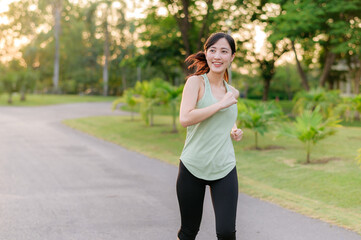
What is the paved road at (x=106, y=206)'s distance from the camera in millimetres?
4559

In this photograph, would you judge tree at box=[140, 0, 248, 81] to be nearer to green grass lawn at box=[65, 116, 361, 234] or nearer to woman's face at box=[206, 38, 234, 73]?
green grass lawn at box=[65, 116, 361, 234]

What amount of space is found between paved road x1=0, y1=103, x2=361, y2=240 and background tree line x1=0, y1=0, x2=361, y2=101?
9411 millimetres

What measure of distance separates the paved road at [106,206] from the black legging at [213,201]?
1493 mm

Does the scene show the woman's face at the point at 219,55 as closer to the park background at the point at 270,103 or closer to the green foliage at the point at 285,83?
the park background at the point at 270,103

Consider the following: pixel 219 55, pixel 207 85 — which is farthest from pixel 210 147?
pixel 219 55

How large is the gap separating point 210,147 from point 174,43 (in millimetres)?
24798

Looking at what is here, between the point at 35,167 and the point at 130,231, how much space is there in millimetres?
4955

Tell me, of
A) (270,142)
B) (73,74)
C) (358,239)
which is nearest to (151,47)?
(270,142)

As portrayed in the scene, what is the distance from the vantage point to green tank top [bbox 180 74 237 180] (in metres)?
2.86

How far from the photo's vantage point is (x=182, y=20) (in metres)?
18.6

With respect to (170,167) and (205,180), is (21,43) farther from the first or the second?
(205,180)

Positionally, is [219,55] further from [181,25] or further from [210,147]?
[181,25]

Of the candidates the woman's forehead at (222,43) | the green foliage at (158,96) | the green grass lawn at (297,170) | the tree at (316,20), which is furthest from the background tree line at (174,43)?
the woman's forehead at (222,43)

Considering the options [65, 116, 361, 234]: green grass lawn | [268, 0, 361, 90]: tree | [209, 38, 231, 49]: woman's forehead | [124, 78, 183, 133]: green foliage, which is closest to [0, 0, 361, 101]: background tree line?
[268, 0, 361, 90]: tree
